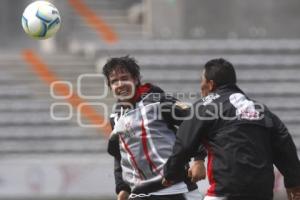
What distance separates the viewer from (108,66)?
611cm

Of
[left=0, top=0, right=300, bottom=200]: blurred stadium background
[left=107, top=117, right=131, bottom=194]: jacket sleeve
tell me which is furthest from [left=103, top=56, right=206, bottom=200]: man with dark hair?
[left=0, top=0, right=300, bottom=200]: blurred stadium background

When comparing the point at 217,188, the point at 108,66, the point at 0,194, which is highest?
the point at 108,66

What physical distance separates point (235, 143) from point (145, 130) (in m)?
0.89

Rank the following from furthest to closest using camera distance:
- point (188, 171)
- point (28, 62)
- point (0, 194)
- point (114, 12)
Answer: point (114, 12) → point (28, 62) → point (0, 194) → point (188, 171)

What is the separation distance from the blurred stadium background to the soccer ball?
5.89m

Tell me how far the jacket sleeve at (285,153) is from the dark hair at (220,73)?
0.35 meters

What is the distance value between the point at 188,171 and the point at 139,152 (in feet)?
1.44

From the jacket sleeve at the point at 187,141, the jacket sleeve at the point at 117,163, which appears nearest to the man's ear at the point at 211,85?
the jacket sleeve at the point at 187,141

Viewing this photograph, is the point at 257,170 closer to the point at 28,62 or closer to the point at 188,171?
the point at 188,171

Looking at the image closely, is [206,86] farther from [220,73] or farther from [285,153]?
[285,153]

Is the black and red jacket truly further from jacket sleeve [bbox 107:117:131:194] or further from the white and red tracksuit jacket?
jacket sleeve [bbox 107:117:131:194]

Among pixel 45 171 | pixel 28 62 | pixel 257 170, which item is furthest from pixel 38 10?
pixel 28 62

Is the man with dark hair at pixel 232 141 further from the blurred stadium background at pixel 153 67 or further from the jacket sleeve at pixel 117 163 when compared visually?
the blurred stadium background at pixel 153 67

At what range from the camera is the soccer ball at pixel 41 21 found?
732 centimetres
